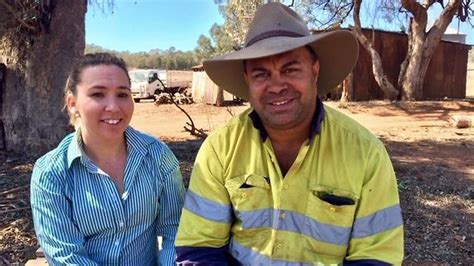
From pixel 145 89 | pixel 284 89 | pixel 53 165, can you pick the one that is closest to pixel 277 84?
pixel 284 89

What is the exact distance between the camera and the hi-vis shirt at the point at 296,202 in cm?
200

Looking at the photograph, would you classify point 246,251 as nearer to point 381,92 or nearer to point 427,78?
point 381,92

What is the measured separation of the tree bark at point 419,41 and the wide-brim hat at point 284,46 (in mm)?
14323

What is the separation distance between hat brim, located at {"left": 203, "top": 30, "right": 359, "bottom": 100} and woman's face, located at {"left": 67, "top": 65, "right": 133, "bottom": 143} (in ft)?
1.38

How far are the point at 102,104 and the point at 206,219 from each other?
27.3 inches

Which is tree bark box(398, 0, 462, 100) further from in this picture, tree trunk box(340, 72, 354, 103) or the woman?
the woman

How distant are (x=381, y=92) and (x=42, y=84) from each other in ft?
47.2

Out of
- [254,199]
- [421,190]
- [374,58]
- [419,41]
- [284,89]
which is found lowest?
[421,190]

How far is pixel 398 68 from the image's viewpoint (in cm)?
1873

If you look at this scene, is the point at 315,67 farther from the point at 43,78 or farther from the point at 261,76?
the point at 43,78

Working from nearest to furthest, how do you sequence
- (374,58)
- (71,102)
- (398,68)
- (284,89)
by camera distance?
1. (284,89)
2. (71,102)
3. (374,58)
4. (398,68)

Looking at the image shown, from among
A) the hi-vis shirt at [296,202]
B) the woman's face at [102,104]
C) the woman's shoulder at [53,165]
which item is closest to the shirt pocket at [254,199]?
the hi-vis shirt at [296,202]

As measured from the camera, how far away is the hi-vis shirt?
1995 millimetres

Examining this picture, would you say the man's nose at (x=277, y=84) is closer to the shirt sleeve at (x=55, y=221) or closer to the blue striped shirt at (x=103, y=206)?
the blue striped shirt at (x=103, y=206)
